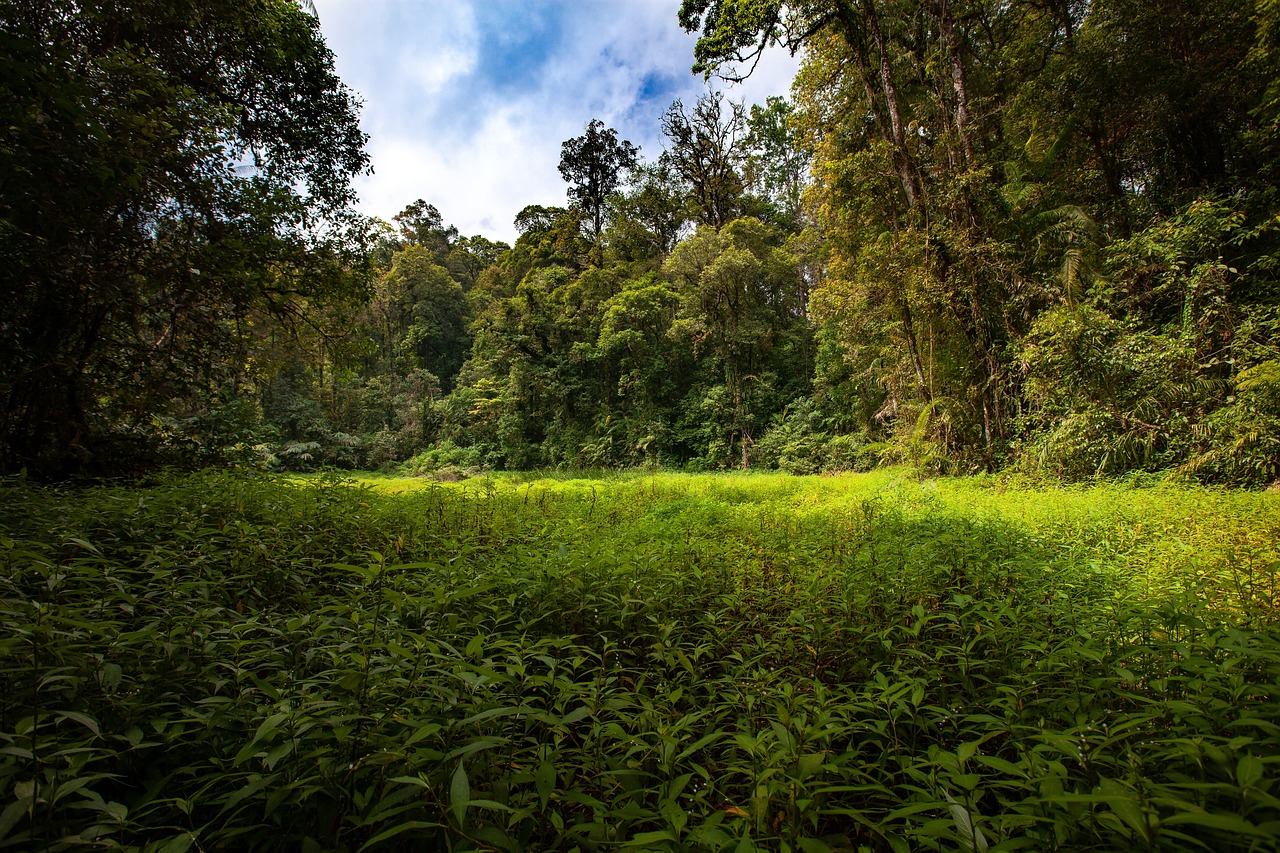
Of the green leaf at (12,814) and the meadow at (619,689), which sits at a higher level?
the green leaf at (12,814)

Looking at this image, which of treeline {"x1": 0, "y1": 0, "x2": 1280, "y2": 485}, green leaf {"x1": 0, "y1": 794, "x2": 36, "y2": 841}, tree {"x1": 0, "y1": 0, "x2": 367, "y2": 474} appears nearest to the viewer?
green leaf {"x1": 0, "y1": 794, "x2": 36, "y2": 841}

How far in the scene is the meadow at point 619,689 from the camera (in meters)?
0.92

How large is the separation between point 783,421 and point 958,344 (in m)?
9.19

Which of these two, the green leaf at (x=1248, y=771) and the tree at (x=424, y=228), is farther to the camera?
the tree at (x=424, y=228)

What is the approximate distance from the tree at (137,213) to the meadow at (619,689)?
8.40ft

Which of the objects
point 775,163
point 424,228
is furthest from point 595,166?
point 424,228

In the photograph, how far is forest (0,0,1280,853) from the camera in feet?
3.39

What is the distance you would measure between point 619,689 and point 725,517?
4.26 m

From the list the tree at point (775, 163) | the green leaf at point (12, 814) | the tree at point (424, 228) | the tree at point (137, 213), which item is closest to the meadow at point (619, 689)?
the green leaf at point (12, 814)

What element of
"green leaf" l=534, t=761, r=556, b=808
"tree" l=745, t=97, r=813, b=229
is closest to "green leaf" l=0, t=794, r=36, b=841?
"green leaf" l=534, t=761, r=556, b=808

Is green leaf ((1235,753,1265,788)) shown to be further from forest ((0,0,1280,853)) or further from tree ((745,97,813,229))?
tree ((745,97,813,229))

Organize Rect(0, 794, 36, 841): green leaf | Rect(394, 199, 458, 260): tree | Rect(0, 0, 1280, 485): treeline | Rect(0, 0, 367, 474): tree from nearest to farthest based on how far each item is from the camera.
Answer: Rect(0, 794, 36, 841): green leaf
Rect(0, 0, 367, 474): tree
Rect(0, 0, 1280, 485): treeline
Rect(394, 199, 458, 260): tree

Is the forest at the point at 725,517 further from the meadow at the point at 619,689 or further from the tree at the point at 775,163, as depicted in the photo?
the tree at the point at 775,163

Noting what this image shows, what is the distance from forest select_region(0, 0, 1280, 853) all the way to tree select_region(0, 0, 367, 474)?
0.05 meters
